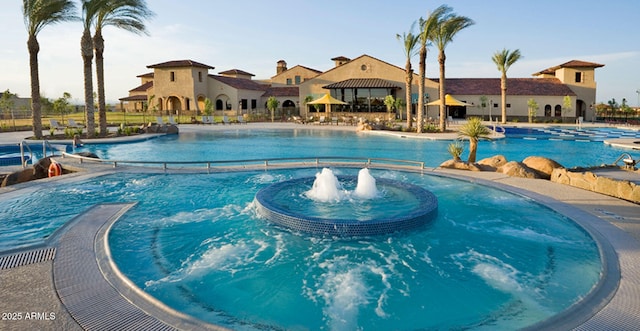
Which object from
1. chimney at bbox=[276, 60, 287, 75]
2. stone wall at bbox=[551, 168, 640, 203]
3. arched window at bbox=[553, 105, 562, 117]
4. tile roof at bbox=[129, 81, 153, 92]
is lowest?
stone wall at bbox=[551, 168, 640, 203]

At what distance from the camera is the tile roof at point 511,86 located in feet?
141

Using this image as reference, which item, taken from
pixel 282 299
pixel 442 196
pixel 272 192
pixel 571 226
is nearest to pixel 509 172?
pixel 442 196

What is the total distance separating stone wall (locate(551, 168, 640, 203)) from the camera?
8781mm

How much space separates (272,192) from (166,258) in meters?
3.66

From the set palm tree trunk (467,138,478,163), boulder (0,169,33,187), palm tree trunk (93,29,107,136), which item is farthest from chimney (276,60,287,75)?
boulder (0,169,33,187)

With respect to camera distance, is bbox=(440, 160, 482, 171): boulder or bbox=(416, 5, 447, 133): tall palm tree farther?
bbox=(416, 5, 447, 133): tall palm tree

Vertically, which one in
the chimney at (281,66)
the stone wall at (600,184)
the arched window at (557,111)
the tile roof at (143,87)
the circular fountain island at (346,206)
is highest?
the chimney at (281,66)

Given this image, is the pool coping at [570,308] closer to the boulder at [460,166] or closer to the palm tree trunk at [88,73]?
the boulder at [460,166]

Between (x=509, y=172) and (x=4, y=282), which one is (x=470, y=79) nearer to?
(x=509, y=172)

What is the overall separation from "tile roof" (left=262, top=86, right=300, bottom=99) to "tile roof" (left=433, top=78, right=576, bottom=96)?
15.9 meters

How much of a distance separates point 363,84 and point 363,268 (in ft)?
125

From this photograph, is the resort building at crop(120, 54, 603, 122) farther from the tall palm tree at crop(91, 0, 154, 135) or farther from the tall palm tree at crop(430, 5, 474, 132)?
the tall palm tree at crop(91, 0, 154, 135)

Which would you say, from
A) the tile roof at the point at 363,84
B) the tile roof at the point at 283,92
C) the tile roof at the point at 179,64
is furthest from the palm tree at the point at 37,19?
the tile roof at the point at 283,92

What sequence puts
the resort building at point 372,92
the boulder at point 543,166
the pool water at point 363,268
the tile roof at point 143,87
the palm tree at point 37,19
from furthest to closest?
the tile roof at point 143,87, the resort building at point 372,92, the palm tree at point 37,19, the boulder at point 543,166, the pool water at point 363,268
